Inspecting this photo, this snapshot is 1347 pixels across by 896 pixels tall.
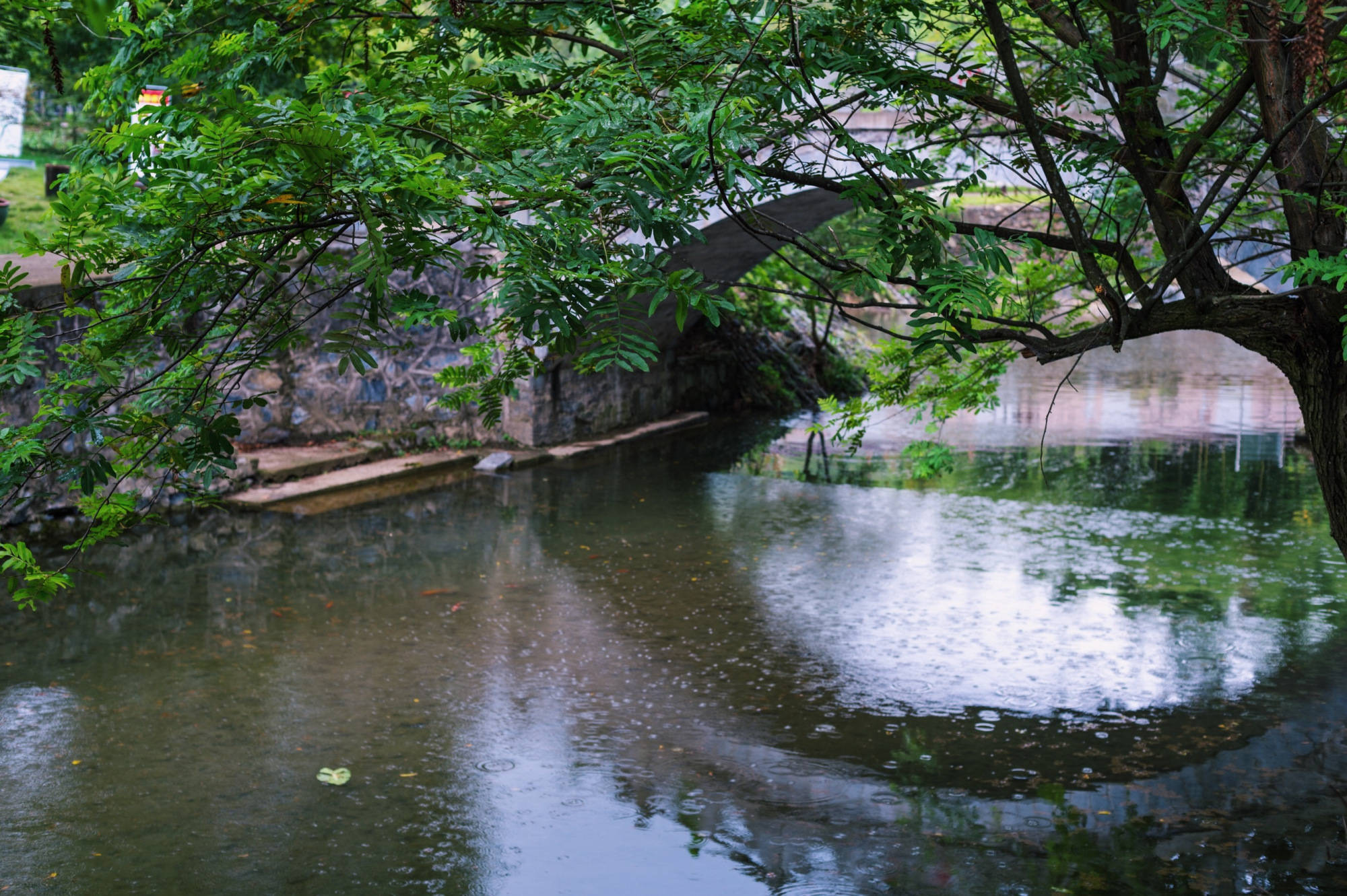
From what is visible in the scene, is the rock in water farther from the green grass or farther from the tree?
the tree

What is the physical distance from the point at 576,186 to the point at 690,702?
3132 millimetres

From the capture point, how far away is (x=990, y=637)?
6.10m

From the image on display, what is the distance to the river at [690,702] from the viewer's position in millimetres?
3850

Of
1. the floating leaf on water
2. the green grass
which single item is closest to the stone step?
the green grass

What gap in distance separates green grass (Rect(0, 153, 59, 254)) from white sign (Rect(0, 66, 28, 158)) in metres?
0.26

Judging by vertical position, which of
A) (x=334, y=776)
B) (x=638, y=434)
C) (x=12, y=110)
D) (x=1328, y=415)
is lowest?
(x=334, y=776)

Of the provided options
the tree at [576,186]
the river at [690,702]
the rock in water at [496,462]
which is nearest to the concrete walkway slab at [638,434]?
the rock in water at [496,462]

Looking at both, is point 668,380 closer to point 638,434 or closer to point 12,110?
point 638,434

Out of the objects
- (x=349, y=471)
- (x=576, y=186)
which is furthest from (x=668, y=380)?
(x=576, y=186)

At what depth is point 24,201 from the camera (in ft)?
42.8

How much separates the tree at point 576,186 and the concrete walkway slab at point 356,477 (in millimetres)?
5243

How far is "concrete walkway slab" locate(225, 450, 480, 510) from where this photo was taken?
29.7ft

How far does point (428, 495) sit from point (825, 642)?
4631 millimetres

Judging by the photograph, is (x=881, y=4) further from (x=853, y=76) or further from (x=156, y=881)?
(x=156, y=881)
